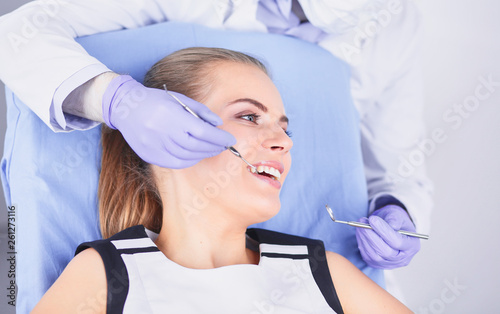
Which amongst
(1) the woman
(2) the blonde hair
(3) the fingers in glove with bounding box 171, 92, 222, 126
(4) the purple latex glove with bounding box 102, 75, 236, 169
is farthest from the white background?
(3) the fingers in glove with bounding box 171, 92, 222, 126

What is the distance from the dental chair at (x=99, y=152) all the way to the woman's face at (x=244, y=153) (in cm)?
29

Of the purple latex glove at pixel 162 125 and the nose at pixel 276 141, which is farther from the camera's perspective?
the nose at pixel 276 141

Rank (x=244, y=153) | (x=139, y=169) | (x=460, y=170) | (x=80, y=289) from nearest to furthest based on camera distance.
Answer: (x=80, y=289)
(x=244, y=153)
(x=139, y=169)
(x=460, y=170)

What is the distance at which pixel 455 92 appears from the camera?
2.01 meters

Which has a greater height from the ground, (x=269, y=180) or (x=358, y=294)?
(x=269, y=180)

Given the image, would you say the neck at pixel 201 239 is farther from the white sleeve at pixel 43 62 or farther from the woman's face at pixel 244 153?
the white sleeve at pixel 43 62

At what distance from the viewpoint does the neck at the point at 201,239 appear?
1.09 meters

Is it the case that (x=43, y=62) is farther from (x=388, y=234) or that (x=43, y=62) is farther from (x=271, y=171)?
(x=388, y=234)

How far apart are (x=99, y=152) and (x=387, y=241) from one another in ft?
2.54

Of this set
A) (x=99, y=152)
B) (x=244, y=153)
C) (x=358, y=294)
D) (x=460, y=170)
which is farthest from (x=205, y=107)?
(x=460, y=170)

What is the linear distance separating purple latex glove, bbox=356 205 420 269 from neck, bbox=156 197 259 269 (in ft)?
1.31

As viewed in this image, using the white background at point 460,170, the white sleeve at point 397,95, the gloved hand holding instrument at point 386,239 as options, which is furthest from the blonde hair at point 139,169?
the white background at point 460,170

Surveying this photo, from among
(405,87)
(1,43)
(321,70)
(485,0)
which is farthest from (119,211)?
(485,0)

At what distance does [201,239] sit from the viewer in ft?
3.61
